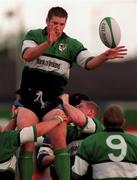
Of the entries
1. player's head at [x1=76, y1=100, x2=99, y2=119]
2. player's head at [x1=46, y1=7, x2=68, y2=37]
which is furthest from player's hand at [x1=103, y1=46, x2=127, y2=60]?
player's head at [x1=76, y1=100, x2=99, y2=119]

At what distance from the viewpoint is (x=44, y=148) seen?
11578 mm

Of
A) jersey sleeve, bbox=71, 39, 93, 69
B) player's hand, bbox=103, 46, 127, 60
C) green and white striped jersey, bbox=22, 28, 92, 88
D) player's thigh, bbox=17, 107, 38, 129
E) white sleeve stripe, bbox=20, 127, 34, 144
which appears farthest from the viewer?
jersey sleeve, bbox=71, 39, 93, 69

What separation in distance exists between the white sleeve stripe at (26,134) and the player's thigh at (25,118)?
291mm

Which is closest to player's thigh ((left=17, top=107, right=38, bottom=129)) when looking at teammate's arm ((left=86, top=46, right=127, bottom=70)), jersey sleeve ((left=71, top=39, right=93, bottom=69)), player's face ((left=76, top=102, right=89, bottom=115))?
jersey sleeve ((left=71, top=39, right=93, bottom=69))

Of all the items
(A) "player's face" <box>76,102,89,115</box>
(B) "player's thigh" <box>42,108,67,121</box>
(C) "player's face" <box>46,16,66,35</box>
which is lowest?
(A) "player's face" <box>76,102,89,115</box>

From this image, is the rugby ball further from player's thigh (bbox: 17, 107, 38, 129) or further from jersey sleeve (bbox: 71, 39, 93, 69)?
player's thigh (bbox: 17, 107, 38, 129)

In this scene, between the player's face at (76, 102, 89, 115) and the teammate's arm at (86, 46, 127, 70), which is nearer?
the teammate's arm at (86, 46, 127, 70)

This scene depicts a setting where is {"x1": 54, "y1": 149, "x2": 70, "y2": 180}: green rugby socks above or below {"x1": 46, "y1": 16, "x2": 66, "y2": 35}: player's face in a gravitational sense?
below

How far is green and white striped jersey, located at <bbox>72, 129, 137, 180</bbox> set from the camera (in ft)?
32.4

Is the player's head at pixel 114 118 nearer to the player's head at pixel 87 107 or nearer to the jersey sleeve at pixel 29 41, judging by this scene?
the jersey sleeve at pixel 29 41

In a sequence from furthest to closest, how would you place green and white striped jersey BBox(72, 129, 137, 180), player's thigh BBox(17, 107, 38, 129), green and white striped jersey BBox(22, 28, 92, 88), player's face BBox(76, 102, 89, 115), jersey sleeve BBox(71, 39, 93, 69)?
player's face BBox(76, 102, 89, 115), jersey sleeve BBox(71, 39, 93, 69), green and white striped jersey BBox(22, 28, 92, 88), player's thigh BBox(17, 107, 38, 129), green and white striped jersey BBox(72, 129, 137, 180)

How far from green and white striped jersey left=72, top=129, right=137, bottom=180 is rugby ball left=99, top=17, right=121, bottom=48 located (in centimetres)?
128

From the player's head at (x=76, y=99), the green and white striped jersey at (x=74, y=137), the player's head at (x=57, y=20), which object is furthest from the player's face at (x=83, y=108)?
the player's head at (x=57, y=20)

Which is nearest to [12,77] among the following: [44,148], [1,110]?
[1,110]
